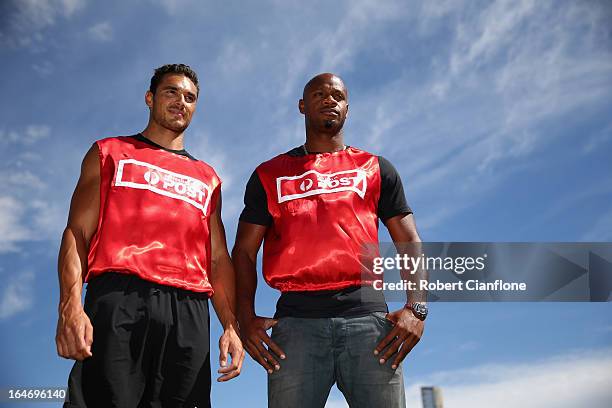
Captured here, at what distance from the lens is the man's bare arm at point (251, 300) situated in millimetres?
5031

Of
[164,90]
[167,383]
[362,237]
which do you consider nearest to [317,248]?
[362,237]

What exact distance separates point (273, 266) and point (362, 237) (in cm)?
79

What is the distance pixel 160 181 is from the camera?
5.12m

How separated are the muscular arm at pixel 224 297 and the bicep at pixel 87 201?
3.30ft

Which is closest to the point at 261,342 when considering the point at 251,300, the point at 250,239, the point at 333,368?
the point at 251,300

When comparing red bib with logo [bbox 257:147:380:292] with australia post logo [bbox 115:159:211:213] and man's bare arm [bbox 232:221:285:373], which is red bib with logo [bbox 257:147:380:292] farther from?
australia post logo [bbox 115:159:211:213]

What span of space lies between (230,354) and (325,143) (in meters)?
2.15

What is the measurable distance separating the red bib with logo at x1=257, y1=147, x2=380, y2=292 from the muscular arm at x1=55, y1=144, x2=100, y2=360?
57.8 inches

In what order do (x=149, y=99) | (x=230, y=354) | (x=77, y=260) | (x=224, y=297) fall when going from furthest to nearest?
(x=149, y=99)
(x=224, y=297)
(x=230, y=354)
(x=77, y=260)

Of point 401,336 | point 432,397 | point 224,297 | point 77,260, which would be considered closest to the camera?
point 77,260

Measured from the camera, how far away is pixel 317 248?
5238 mm

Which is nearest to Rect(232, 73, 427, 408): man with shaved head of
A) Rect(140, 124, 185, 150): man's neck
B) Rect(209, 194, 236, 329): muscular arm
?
Rect(209, 194, 236, 329): muscular arm

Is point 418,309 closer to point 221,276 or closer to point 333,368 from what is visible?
point 333,368

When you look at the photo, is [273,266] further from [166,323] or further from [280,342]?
[166,323]
